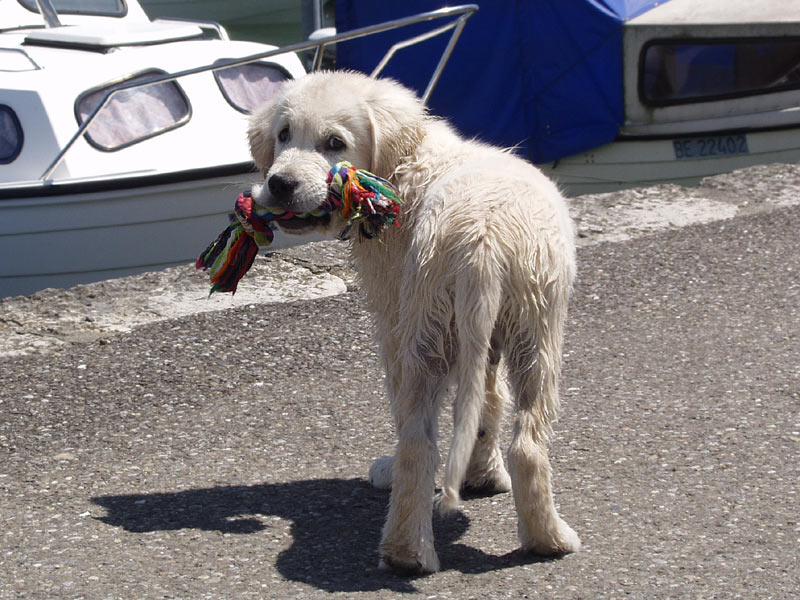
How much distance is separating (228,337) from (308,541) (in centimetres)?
231

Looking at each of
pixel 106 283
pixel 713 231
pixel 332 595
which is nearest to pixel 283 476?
pixel 332 595

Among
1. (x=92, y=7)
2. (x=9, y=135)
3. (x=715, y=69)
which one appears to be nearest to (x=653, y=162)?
(x=715, y=69)

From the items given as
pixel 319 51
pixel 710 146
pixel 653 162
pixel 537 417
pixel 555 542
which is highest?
pixel 319 51

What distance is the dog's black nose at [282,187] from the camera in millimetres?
3842

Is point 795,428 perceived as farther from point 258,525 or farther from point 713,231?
point 713,231

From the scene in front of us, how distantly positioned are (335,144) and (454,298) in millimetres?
914

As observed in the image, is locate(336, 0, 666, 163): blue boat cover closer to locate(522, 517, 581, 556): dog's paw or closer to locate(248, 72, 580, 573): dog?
locate(248, 72, 580, 573): dog

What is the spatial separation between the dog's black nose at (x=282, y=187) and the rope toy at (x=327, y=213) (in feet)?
0.17

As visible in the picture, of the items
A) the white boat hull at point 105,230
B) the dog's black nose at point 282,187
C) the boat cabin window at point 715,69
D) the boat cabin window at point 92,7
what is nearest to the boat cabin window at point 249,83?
the white boat hull at point 105,230

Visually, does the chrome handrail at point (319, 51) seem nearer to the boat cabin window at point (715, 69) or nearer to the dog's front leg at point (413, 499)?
the boat cabin window at point (715, 69)

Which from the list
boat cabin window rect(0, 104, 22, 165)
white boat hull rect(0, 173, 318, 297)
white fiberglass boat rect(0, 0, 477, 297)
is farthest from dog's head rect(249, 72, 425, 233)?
boat cabin window rect(0, 104, 22, 165)

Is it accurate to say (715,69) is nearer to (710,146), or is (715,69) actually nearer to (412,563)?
(710,146)

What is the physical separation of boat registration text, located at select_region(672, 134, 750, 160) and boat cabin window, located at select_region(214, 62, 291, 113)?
4491 millimetres

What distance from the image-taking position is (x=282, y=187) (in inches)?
152
